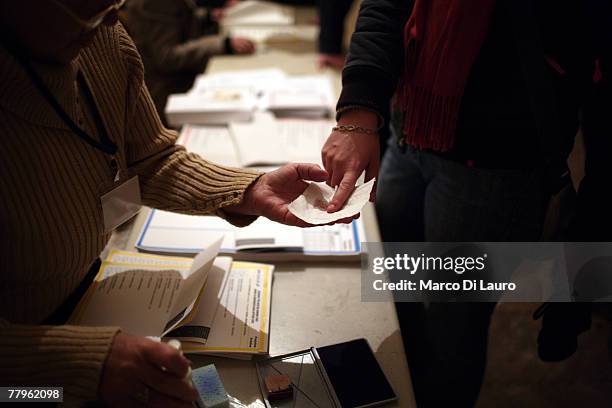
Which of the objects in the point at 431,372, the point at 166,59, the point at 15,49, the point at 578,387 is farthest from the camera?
the point at 166,59

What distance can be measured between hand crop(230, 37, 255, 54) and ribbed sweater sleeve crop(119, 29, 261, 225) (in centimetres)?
153

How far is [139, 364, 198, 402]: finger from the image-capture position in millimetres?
600

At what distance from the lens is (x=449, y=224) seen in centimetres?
104

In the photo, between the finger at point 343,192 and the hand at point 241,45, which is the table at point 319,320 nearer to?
the finger at point 343,192

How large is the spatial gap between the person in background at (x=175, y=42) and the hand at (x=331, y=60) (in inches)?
15.3

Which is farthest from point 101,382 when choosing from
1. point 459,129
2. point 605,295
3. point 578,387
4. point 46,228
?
point 578,387

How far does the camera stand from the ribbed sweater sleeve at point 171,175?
0.90m

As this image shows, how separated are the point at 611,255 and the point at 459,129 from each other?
14.9 inches

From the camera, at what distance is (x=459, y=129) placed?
93 centimetres

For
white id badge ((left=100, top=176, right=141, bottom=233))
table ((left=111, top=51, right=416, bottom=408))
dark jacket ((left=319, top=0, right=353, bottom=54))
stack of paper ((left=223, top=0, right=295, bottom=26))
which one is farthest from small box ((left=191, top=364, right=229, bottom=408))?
stack of paper ((left=223, top=0, right=295, bottom=26))

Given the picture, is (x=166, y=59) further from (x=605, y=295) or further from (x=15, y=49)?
(x=605, y=295)

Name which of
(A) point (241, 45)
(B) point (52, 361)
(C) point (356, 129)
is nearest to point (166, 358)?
(B) point (52, 361)

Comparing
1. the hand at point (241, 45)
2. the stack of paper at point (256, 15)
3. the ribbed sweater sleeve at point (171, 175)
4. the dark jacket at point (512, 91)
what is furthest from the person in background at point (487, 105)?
the stack of paper at point (256, 15)

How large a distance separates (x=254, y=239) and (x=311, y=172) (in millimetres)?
231
